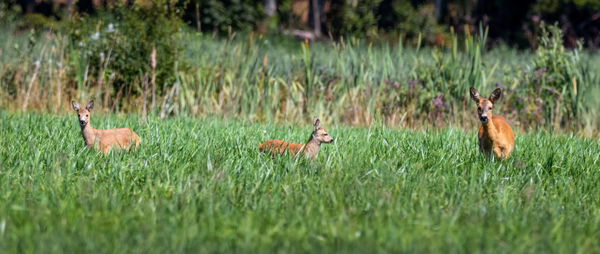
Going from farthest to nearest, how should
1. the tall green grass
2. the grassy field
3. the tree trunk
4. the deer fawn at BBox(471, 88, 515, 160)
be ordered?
the tree trunk, the tall green grass, the deer fawn at BBox(471, 88, 515, 160), the grassy field

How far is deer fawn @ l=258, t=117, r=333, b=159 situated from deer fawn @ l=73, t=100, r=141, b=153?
3.58ft

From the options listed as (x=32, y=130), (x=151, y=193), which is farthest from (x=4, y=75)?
(x=151, y=193)

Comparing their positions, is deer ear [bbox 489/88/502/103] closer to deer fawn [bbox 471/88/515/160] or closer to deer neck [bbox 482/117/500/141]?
deer fawn [bbox 471/88/515/160]

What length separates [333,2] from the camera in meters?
34.0

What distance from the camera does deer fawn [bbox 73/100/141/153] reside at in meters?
4.84

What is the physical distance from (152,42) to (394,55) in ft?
12.4

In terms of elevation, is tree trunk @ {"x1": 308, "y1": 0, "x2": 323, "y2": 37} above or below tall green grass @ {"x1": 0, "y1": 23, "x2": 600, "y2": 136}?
below

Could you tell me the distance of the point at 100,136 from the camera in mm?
4977

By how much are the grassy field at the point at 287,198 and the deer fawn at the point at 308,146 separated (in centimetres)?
12

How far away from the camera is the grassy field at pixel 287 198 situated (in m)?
2.98

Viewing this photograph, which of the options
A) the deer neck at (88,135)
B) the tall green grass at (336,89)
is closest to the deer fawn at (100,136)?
the deer neck at (88,135)

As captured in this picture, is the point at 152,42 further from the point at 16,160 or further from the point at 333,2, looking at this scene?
the point at 333,2

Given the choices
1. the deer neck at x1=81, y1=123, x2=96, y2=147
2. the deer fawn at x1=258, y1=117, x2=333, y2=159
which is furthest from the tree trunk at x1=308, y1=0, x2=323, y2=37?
the deer neck at x1=81, y1=123, x2=96, y2=147

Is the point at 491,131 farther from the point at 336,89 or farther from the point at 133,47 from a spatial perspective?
the point at 133,47
